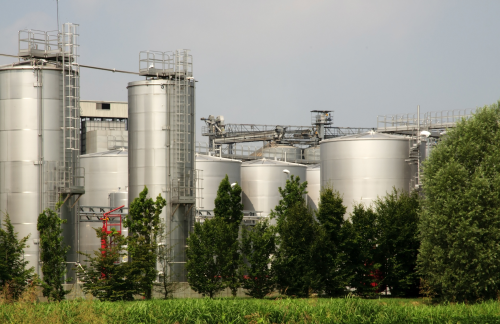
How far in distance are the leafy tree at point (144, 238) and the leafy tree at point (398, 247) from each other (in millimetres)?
13512

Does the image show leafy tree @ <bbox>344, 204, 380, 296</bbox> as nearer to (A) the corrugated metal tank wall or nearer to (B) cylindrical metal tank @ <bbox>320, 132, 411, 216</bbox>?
(B) cylindrical metal tank @ <bbox>320, 132, 411, 216</bbox>

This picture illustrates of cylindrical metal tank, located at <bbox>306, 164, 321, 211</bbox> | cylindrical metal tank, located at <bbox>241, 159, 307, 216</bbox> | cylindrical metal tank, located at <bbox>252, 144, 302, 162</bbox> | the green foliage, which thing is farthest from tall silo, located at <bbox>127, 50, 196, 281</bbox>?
cylindrical metal tank, located at <bbox>252, 144, 302, 162</bbox>

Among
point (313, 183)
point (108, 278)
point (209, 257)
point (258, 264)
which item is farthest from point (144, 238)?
point (313, 183)

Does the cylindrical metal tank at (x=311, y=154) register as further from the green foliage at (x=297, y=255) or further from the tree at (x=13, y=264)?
the tree at (x=13, y=264)

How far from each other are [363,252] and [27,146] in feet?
66.4

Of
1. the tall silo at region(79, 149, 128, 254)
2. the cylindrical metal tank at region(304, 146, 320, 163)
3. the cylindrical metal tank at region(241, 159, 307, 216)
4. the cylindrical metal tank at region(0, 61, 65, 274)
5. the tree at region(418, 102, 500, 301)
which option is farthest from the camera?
the cylindrical metal tank at region(304, 146, 320, 163)

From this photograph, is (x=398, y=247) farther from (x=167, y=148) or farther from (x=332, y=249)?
(x=167, y=148)

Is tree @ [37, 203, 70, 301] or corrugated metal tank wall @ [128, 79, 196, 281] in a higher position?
corrugated metal tank wall @ [128, 79, 196, 281]

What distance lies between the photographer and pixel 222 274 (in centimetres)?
3725

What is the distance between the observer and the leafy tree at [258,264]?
123ft

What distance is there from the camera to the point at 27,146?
1359 inches

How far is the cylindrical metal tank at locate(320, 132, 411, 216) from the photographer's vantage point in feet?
141

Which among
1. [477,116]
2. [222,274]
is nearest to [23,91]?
[222,274]

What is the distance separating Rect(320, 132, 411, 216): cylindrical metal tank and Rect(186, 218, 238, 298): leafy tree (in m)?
8.96
